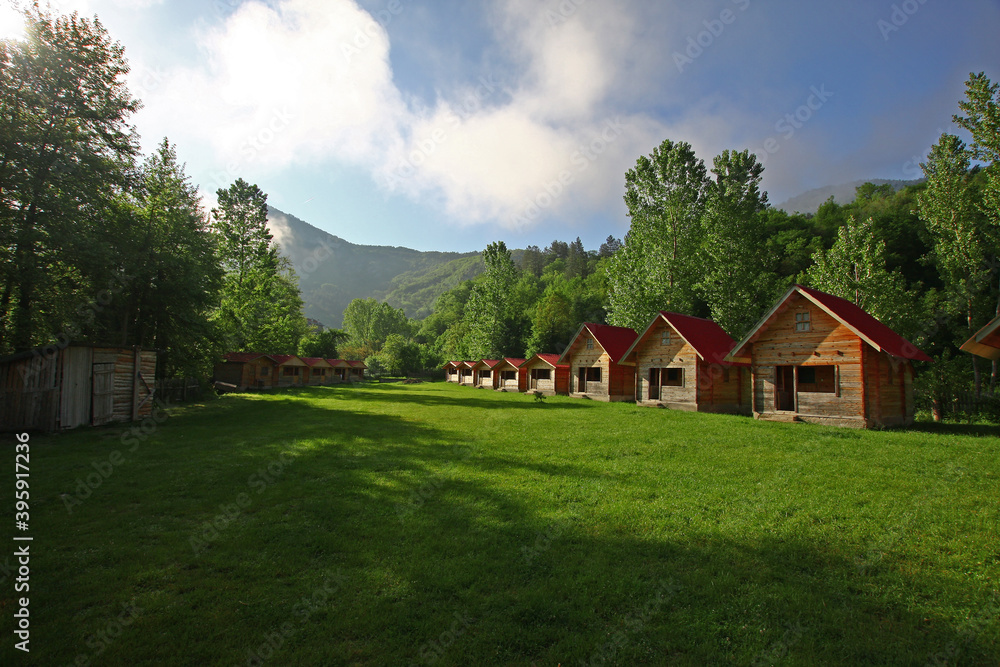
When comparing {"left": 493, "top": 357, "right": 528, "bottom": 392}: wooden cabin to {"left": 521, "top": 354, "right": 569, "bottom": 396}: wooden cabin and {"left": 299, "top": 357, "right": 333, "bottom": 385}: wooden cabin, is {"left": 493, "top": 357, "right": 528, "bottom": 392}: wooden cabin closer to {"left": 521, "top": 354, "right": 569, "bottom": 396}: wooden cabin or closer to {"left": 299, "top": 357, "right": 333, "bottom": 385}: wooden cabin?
{"left": 521, "top": 354, "right": 569, "bottom": 396}: wooden cabin

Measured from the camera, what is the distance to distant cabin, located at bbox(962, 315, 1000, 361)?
6.34 m

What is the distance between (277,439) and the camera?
14531mm

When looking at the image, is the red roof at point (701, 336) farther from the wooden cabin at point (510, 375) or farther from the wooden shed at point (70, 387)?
the wooden shed at point (70, 387)

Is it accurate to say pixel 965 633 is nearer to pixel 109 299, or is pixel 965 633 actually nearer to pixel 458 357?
pixel 109 299

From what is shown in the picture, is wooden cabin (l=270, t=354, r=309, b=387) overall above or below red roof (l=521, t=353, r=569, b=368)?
below

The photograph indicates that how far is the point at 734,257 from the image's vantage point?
35.9 m

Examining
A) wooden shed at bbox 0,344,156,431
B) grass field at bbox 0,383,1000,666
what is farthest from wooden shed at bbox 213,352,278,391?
grass field at bbox 0,383,1000,666

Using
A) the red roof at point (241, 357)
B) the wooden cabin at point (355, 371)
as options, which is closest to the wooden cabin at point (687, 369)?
the red roof at point (241, 357)

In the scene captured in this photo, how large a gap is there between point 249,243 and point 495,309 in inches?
1304

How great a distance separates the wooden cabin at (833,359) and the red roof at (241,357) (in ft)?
150

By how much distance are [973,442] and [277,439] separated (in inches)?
938

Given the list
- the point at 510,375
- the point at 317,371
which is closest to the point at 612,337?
the point at 510,375

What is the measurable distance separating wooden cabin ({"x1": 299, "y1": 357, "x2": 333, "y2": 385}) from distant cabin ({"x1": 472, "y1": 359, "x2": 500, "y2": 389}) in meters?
22.8

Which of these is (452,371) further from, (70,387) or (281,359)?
(70,387)
